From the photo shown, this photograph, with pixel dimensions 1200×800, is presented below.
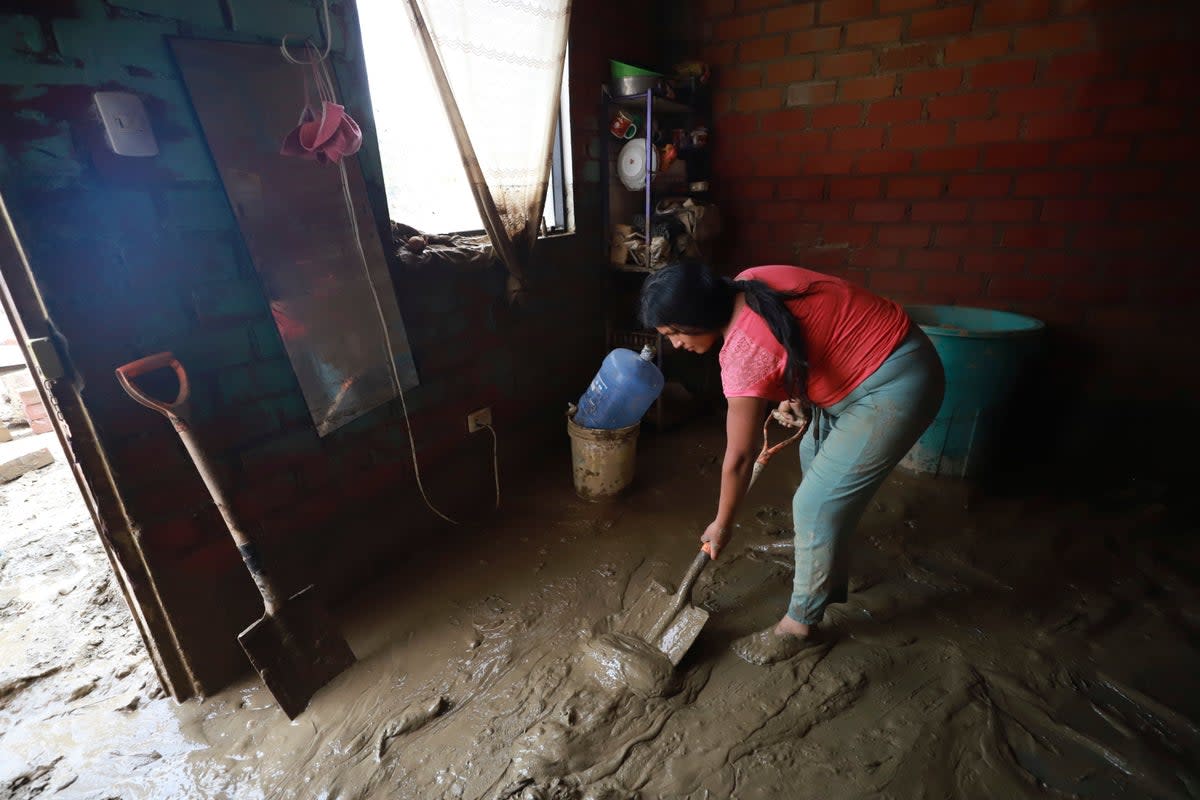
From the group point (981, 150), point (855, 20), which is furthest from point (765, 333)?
point (855, 20)

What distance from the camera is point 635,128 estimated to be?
2.91 meters

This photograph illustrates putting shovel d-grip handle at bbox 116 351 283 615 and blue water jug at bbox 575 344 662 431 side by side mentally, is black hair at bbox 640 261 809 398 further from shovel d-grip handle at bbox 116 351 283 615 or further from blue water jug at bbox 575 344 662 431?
shovel d-grip handle at bbox 116 351 283 615

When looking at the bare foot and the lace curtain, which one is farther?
the lace curtain

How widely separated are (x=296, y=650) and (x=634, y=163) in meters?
2.60

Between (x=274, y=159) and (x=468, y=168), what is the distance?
2.25ft

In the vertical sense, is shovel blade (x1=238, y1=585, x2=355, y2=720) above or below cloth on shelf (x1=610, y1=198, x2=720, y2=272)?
below

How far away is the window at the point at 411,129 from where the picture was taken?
1.87 m

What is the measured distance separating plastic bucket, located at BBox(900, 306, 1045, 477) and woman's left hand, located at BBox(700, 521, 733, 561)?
146 centimetres

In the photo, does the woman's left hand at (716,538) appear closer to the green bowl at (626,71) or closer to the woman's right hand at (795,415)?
the woman's right hand at (795,415)

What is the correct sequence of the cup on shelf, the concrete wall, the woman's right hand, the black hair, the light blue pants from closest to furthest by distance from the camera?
the concrete wall → the black hair → the light blue pants → the woman's right hand → the cup on shelf

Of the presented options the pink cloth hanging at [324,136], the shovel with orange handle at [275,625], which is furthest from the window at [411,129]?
the shovel with orange handle at [275,625]

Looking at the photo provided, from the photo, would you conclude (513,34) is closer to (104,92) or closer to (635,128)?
(635,128)

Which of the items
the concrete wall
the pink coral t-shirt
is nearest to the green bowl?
the concrete wall

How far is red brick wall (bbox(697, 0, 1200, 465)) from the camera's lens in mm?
2418
